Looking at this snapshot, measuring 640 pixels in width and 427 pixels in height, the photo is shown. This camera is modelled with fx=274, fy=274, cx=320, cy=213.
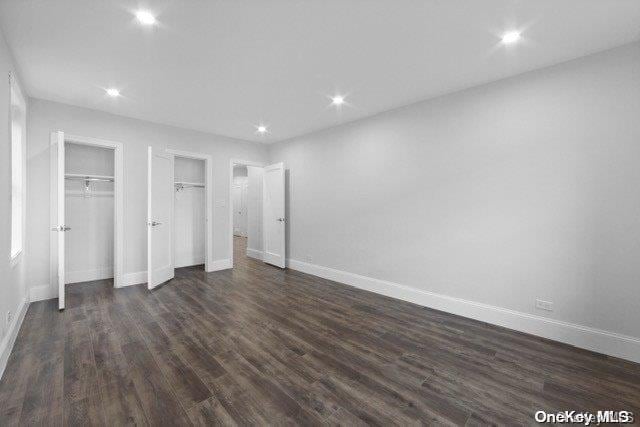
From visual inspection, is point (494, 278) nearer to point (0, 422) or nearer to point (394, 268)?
point (394, 268)

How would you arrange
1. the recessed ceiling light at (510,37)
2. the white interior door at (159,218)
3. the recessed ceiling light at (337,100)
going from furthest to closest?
the white interior door at (159,218) → the recessed ceiling light at (337,100) → the recessed ceiling light at (510,37)

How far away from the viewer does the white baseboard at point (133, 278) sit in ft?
14.2

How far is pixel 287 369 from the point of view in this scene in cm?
219

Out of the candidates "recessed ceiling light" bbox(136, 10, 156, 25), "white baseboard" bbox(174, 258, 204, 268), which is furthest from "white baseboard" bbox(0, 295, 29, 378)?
"recessed ceiling light" bbox(136, 10, 156, 25)

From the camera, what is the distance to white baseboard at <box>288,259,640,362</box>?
94.3 inches

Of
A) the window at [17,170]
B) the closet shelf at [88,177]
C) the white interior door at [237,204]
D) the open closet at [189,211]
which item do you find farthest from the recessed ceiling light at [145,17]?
the white interior door at [237,204]

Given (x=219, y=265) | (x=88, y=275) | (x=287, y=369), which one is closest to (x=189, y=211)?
(x=219, y=265)

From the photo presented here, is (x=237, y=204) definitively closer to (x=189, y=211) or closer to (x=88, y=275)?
(x=189, y=211)

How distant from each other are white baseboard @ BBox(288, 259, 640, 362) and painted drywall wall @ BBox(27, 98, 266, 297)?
11.0 ft

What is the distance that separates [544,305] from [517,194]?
3.76ft

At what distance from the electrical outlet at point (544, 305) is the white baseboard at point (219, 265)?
492 cm

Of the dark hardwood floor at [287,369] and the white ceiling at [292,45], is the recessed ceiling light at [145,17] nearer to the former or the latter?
the white ceiling at [292,45]

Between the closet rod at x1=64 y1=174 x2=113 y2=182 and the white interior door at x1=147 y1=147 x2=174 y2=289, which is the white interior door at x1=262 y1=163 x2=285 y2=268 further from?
the closet rod at x1=64 y1=174 x2=113 y2=182

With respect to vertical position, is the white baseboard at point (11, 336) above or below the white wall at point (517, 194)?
below
